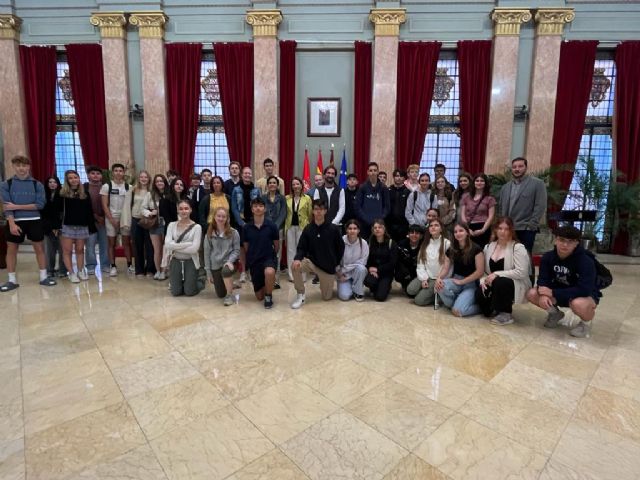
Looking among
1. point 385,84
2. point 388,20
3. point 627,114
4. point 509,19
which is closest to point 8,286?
point 385,84

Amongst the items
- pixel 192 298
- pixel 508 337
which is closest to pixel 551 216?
pixel 508 337

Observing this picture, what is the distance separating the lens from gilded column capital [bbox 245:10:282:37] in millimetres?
7557

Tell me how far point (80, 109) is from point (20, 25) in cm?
212

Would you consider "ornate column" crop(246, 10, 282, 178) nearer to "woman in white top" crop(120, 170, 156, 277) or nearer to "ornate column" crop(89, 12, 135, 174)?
"ornate column" crop(89, 12, 135, 174)

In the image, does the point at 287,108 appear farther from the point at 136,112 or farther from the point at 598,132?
the point at 598,132

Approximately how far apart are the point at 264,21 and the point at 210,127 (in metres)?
2.47

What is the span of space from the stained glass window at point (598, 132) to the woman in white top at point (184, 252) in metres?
7.17

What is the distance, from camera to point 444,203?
5379 millimetres

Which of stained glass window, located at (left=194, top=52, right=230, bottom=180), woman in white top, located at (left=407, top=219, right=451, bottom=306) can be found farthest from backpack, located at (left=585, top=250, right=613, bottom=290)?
stained glass window, located at (left=194, top=52, right=230, bottom=180)

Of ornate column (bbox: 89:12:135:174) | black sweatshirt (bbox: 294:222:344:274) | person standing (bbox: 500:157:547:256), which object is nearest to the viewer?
black sweatshirt (bbox: 294:222:344:274)

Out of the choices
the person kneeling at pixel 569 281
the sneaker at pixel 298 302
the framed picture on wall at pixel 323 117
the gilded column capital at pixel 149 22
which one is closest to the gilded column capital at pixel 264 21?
the framed picture on wall at pixel 323 117

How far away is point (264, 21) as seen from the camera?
761cm

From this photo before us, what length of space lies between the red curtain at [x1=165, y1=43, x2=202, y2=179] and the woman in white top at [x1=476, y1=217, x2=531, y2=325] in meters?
6.43

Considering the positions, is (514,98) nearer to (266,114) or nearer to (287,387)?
(266,114)
